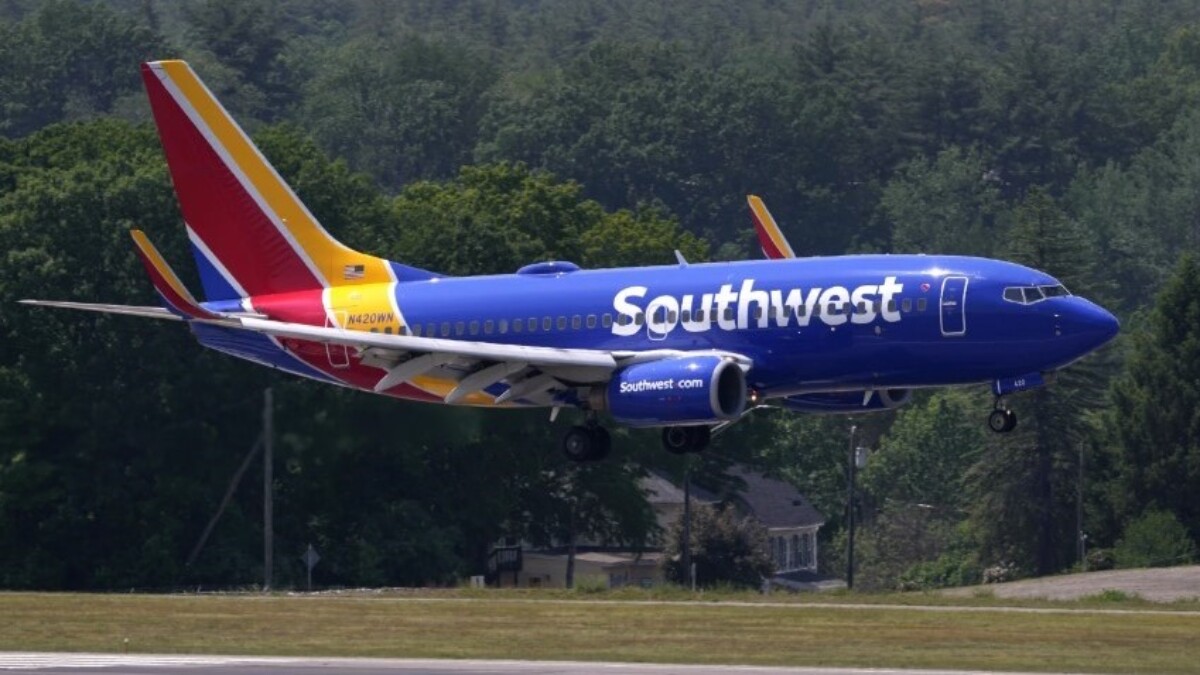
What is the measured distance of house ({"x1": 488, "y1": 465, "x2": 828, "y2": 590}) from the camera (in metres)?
116

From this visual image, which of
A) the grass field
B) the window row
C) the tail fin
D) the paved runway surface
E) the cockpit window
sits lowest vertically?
the paved runway surface

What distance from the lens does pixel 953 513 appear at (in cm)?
15638

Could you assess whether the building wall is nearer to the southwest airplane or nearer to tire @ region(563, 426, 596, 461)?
the southwest airplane

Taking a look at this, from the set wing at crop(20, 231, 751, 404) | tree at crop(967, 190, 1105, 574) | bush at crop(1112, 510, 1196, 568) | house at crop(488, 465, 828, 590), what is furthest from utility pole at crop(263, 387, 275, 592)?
tree at crop(967, 190, 1105, 574)

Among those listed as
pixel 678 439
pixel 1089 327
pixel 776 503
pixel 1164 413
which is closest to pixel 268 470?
pixel 678 439

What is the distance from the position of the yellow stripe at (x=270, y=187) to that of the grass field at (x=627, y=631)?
10642 millimetres

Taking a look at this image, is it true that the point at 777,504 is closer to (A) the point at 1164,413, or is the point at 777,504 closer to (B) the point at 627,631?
(A) the point at 1164,413

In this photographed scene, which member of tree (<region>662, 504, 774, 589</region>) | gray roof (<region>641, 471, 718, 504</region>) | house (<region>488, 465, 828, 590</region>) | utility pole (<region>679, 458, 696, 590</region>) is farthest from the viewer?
gray roof (<region>641, 471, 718, 504</region>)

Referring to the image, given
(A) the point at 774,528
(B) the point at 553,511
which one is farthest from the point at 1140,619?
(A) the point at 774,528

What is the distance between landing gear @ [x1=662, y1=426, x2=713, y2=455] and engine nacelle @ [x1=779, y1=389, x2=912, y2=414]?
6.70 feet

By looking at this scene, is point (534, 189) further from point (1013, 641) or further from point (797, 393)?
point (1013, 641)

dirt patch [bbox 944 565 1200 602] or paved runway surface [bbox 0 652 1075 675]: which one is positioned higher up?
dirt patch [bbox 944 565 1200 602]

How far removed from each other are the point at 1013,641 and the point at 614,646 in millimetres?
6959

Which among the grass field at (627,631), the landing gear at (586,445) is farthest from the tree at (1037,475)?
the grass field at (627,631)
